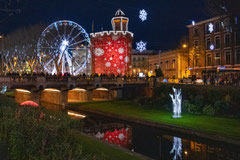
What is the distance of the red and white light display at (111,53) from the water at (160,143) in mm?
38207

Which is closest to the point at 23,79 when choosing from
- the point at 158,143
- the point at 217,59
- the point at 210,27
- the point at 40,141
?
the point at 158,143

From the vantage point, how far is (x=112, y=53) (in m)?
68.8

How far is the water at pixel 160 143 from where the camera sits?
18.7 meters

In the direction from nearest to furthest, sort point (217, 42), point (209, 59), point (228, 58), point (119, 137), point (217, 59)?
point (119, 137)
point (228, 58)
point (217, 59)
point (217, 42)
point (209, 59)

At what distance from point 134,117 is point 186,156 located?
13.2 m

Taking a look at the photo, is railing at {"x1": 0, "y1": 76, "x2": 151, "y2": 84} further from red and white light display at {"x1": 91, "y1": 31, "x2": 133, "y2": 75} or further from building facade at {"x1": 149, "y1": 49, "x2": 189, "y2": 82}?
building facade at {"x1": 149, "y1": 49, "x2": 189, "y2": 82}

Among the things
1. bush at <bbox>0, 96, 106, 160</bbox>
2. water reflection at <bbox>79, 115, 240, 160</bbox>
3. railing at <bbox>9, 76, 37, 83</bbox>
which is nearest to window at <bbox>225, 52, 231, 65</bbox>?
water reflection at <bbox>79, 115, 240, 160</bbox>

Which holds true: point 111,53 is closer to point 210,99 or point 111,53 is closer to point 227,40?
point 227,40

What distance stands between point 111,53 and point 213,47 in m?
25.9

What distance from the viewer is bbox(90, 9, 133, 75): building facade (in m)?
68.4

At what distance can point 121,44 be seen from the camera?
227 ft

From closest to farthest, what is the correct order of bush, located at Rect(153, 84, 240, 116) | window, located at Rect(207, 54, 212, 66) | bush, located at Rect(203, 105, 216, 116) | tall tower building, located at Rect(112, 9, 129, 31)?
bush, located at Rect(153, 84, 240, 116) < bush, located at Rect(203, 105, 216, 116) < window, located at Rect(207, 54, 212, 66) < tall tower building, located at Rect(112, 9, 129, 31)

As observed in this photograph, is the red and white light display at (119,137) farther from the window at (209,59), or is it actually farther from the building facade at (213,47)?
the window at (209,59)

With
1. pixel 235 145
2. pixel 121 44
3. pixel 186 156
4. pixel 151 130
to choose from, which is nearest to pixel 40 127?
pixel 186 156
